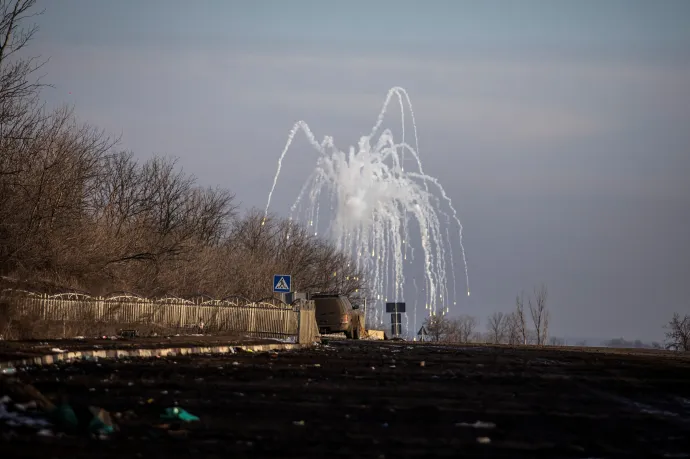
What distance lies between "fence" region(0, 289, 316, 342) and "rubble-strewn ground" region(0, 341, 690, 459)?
11227 millimetres

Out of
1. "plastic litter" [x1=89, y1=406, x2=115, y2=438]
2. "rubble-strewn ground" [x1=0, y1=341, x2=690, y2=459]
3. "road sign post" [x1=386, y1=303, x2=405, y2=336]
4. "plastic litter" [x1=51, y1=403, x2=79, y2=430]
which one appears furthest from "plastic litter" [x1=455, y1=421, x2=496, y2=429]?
"road sign post" [x1=386, y1=303, x2=405, y2=336]

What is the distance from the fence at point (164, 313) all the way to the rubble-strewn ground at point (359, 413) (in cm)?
1123

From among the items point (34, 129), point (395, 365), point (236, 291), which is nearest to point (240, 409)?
point (395, 365)

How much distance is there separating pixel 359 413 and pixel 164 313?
97.9 feet

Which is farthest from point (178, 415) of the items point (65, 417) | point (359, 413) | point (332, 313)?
point (332, 313)

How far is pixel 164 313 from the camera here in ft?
134

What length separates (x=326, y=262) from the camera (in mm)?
132500

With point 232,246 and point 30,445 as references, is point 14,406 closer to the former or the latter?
point 30,445

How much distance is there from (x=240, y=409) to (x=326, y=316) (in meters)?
51.6

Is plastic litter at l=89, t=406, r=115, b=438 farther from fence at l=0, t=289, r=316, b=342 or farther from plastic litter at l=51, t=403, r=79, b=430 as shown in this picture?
fence at l=0, t=289, r=316, b=342

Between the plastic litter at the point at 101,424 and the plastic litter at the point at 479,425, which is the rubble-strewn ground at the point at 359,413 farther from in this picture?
the plastic litter at the point at 101,424

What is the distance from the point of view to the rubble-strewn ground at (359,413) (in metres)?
8.78

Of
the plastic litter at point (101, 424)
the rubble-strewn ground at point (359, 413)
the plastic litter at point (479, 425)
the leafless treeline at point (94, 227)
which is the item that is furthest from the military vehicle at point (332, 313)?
the plastic litter at point (101, 424)

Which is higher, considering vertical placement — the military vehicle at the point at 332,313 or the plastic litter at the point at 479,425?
the military vehicle at the point at 332,313
